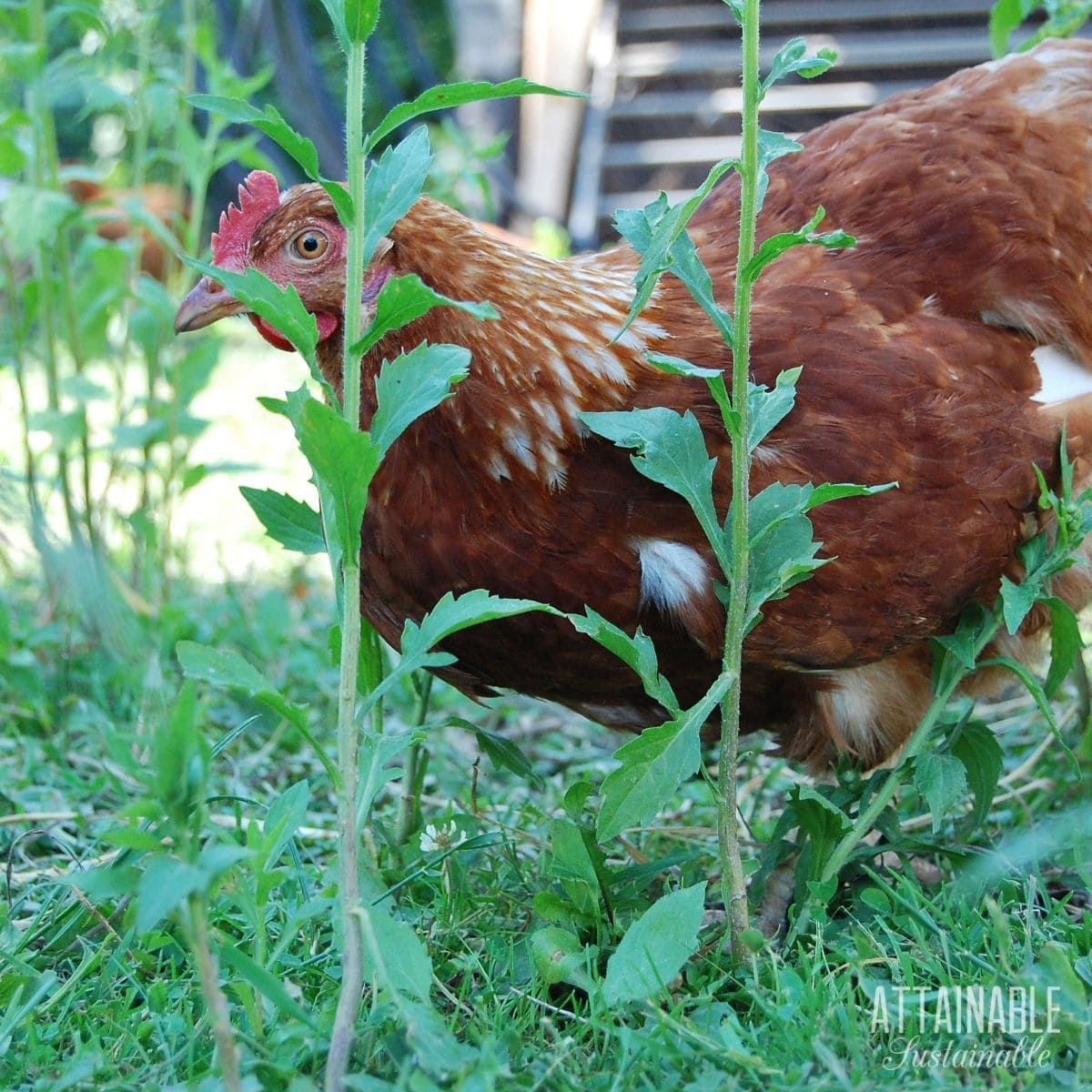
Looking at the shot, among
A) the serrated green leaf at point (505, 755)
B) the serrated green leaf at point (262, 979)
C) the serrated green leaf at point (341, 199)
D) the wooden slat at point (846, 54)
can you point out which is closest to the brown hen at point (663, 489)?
the serrated green leaf at point (505, 755)

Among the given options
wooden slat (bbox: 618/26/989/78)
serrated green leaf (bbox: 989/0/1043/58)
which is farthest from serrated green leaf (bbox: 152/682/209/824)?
wooden slat (bbox: 618/26/989/78)

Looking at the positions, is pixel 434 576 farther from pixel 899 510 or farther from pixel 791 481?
pixel 899 510

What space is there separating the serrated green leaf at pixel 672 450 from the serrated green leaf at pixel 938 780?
0.50 meters

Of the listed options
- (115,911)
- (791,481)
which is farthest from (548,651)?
(115,911)

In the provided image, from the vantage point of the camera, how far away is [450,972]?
168cm

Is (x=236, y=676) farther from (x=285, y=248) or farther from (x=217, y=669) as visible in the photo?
(x=285, y=248)

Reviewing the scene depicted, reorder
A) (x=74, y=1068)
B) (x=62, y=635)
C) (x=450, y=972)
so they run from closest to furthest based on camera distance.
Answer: (x=74, y=1068)
(x=450, y=972)
(x=62, y=635)

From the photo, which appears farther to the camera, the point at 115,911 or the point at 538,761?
the point at 538,761

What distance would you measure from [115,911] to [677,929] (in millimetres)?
847

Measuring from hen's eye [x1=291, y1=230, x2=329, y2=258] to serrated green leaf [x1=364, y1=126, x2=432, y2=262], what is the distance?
489mm

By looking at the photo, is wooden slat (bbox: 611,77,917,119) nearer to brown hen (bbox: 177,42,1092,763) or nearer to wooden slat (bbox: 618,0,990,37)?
wooden slat (bbox: 618,0,990,37)

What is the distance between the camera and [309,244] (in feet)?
6.07

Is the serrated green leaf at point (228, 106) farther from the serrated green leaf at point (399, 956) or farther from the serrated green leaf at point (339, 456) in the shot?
the serrated green leaf at point (399, 956)

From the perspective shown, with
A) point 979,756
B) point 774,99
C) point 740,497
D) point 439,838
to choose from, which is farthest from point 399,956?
point 774,99
